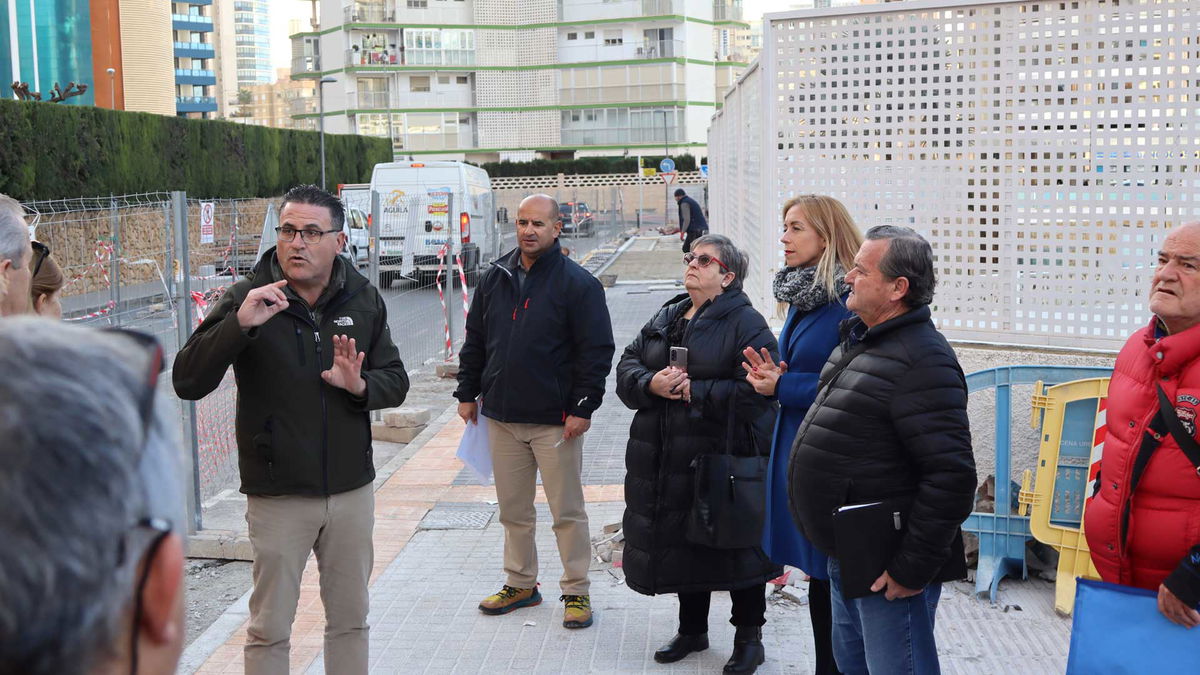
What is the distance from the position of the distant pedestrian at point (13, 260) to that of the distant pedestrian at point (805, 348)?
250 cm

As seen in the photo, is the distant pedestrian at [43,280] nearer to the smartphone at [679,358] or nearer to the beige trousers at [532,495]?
the beige trousers at [532,495]

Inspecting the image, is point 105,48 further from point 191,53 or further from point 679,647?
point 679,647

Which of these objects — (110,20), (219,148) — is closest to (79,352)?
(219,148)

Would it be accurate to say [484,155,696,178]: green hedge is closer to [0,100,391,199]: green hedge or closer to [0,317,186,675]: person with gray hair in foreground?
[0,100,391,199]: green hedge

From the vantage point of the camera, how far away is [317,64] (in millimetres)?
80812

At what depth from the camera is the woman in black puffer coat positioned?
16.3 feet

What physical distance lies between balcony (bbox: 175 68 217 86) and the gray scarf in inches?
4491

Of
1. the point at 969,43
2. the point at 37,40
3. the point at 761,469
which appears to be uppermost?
the point at 37,40

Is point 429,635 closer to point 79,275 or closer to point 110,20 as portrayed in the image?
point 79,275

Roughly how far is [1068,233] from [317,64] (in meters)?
79.3

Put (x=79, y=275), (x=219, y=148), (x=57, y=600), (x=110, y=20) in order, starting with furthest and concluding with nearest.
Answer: (x=110, y=20) → (x=219, y=148) → (x=79, y=275) → (x=57, y=600)

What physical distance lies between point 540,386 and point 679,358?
3.17 feet

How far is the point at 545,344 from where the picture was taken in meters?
5.64

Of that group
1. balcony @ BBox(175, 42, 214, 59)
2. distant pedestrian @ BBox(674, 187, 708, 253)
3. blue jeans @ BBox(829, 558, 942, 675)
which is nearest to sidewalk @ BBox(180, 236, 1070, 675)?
blue jeans @ BBox(829, 558, 942, 675)
